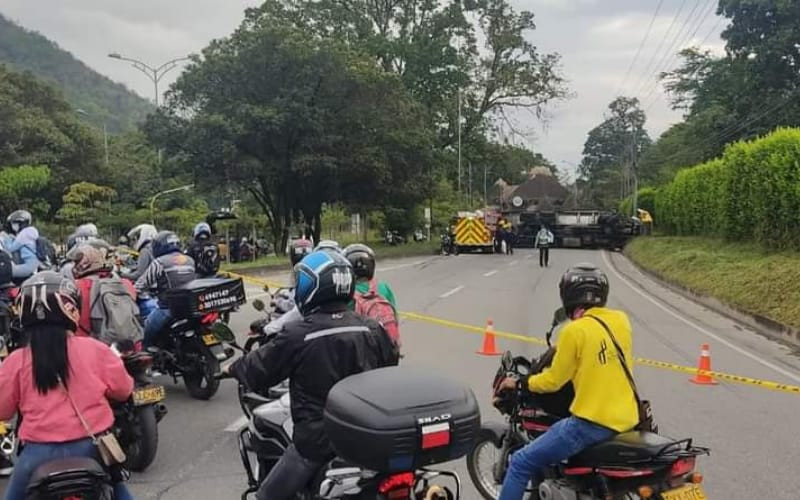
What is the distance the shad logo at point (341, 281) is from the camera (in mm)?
3531

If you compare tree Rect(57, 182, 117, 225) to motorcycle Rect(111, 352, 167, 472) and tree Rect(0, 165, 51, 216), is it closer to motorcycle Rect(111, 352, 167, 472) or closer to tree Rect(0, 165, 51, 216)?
tree Rect(0, 165, 51, 216)

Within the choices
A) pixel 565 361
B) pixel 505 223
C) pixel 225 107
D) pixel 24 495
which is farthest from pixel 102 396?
pixel 505 223

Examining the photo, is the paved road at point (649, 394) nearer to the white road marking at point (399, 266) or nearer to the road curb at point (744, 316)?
the road curb at point (744, 316)

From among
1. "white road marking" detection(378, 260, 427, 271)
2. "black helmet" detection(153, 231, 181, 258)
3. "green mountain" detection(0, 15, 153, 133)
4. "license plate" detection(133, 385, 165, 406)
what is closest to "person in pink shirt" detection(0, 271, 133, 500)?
"license plate" detection(133, 385, 165, 406)

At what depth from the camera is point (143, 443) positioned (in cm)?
568

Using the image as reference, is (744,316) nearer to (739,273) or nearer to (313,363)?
(739,273)

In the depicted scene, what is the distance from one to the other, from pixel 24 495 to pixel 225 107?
2751 centimetres

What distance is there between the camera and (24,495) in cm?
333

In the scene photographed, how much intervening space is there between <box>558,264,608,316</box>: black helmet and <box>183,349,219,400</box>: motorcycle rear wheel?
4.42 meters

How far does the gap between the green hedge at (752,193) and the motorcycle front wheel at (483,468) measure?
14747 millimetres

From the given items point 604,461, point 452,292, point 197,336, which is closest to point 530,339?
point 197,336

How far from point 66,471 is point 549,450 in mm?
2324

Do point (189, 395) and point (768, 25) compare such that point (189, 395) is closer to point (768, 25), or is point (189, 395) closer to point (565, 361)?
point (565, 361)

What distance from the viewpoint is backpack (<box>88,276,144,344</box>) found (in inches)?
229
